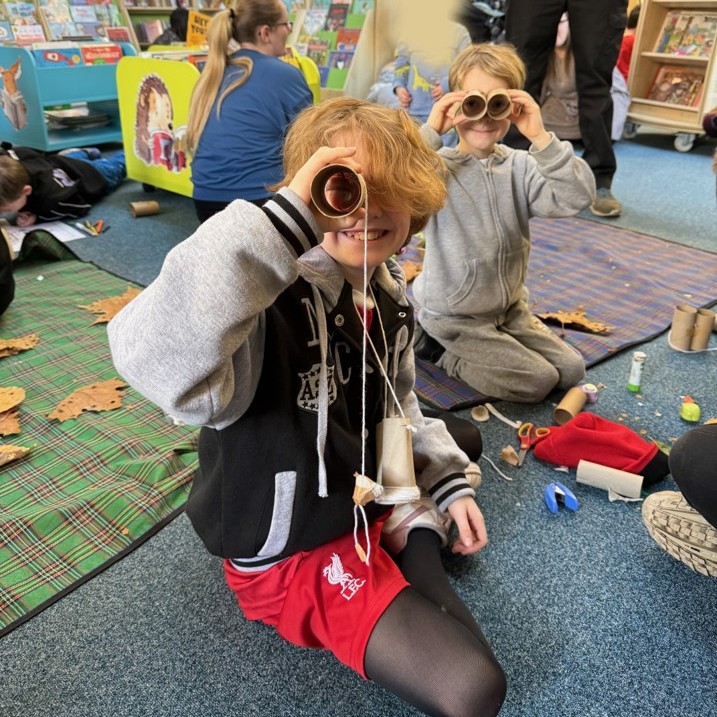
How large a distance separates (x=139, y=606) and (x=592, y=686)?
681mm

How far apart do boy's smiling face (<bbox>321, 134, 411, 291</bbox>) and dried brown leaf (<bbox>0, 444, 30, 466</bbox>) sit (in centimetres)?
90

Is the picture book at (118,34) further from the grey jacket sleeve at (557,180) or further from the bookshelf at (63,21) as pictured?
the grey jacket sleeve at (557,180)

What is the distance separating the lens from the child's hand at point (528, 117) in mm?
1331

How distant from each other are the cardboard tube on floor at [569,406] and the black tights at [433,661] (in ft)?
2.28

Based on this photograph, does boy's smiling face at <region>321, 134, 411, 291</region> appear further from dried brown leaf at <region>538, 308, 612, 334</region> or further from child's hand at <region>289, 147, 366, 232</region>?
dried brown leaf at <region>538, 308, 612, 334</region>

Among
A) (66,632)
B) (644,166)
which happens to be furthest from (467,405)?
(644,166)

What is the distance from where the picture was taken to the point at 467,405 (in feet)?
4.96

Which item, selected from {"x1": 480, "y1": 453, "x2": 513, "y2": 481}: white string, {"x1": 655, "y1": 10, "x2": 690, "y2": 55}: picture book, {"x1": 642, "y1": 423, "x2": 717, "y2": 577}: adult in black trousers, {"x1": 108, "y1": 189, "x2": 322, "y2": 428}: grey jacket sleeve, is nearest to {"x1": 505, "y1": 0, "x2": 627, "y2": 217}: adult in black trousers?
{"x1": 655, "y1": 10, "x2": 690, "y2": 55}: picture book

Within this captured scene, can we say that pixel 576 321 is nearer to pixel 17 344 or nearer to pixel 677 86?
pixel 17 344

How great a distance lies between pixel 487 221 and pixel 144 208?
6.14 feet

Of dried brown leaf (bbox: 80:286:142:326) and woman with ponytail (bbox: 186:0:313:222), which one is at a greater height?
woman with ponytail (bbox: 186:0:313:222)

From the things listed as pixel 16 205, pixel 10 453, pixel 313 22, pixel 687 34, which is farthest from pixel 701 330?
pixel 313 22

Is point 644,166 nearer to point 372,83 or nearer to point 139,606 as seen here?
point 372,83

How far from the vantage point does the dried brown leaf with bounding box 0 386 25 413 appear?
146cm
